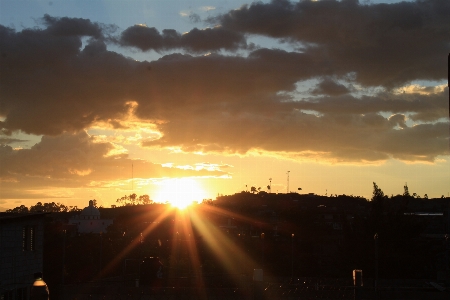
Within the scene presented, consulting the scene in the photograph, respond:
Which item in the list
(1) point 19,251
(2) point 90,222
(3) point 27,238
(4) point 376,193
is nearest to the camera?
(1) point 19,251

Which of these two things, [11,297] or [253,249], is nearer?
[11,297]

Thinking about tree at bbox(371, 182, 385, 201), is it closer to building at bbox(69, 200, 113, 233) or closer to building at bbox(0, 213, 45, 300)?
building at bbox(0, 213, 45, 300)

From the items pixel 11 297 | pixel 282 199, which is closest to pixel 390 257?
pixel 11 297

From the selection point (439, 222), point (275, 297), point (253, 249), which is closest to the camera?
point (275, 297)

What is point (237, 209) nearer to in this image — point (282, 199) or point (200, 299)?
point (282, 199)

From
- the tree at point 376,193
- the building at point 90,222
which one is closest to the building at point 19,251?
the tree at point 376,193

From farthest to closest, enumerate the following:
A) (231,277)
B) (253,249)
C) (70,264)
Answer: (253,249) → (70,264) → (231,277)

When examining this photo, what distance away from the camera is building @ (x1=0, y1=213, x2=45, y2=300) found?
75.7ft

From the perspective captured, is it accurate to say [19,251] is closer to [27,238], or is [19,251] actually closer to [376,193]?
Result: [27,238]

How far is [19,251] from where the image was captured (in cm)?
2456

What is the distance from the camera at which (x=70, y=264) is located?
41000 millimetres

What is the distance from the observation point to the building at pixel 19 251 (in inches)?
909

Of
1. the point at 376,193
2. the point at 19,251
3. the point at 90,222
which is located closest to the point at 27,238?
the point at 19,251

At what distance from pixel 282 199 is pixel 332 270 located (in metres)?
80.5
